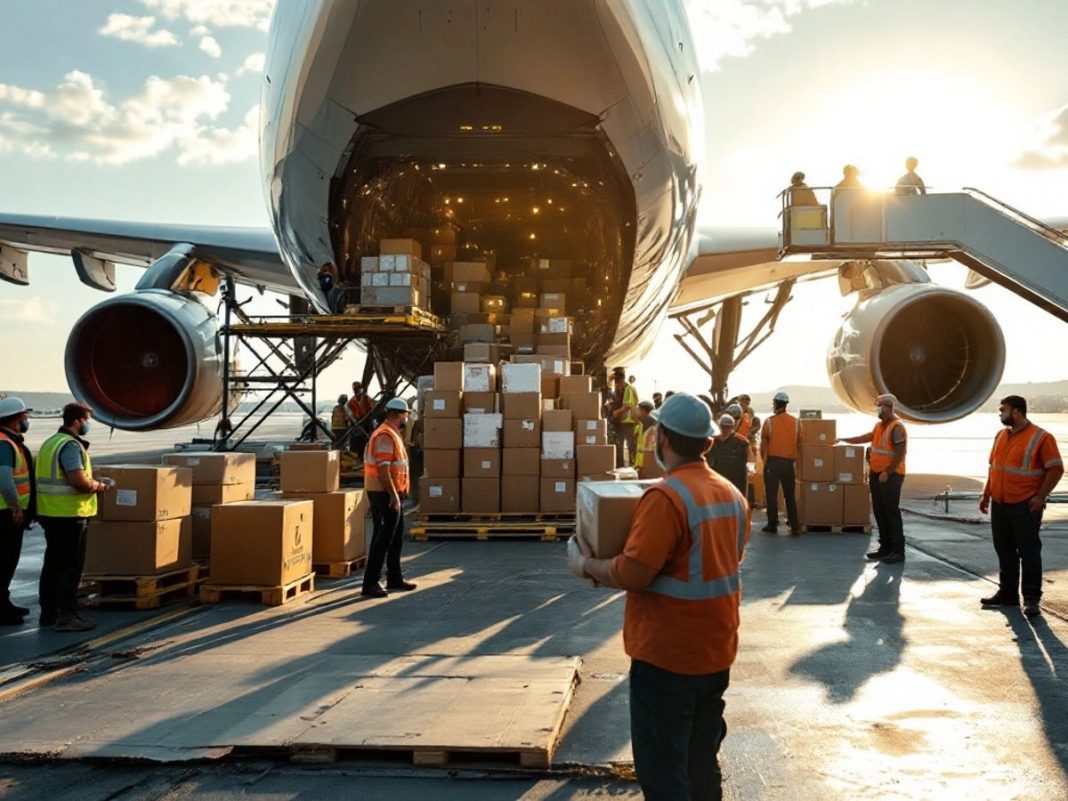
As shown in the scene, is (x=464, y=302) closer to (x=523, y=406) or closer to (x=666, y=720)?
(x=523, y=406)

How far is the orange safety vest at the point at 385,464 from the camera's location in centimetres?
608

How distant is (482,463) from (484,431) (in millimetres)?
321

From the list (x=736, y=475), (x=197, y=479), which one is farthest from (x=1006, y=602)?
(x=197, y=479)

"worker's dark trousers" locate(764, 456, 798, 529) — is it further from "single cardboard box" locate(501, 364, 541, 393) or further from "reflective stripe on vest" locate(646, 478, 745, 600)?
"reflective stripe on vest" locate(646, 478, 745, 600)

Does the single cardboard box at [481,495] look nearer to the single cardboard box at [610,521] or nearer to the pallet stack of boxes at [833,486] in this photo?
the pallet stack of boxes at [833,486]

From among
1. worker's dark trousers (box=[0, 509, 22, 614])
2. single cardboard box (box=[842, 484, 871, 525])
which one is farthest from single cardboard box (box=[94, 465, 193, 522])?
single cardboard box (box=[842, 484, 871, 525])

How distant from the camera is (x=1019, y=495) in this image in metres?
5.48

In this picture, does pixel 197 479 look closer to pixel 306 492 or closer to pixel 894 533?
pixel 306 492

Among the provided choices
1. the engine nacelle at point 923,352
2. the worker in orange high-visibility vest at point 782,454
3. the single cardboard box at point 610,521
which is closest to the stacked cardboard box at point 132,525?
the single cardboard box at point 610,521

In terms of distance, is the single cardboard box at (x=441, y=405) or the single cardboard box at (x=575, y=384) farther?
the single cardboard box at (x=575, y=384)

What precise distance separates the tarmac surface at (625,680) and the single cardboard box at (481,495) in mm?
1525

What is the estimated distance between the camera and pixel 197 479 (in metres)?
6.43

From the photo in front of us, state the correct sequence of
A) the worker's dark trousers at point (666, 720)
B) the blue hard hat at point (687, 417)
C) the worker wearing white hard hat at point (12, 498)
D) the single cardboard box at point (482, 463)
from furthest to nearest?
the single cardboard box at point (482, 463), the worker wearing white hard hat at point (12, 498), the blue hard hat at point (687, 417), the worker's dark trousers at point (666, 720)

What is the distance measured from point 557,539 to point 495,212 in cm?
433
